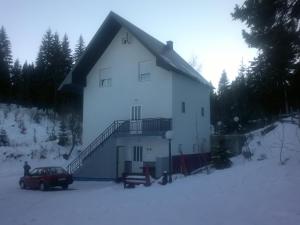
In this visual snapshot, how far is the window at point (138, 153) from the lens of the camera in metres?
26.1

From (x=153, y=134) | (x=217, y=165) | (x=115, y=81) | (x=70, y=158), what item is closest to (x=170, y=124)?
(x=153, y=134)

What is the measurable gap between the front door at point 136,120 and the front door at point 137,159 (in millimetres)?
1657

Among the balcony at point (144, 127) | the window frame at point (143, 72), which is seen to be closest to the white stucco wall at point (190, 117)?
the balcony at point (144, 127)

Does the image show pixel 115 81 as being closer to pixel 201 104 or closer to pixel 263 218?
pixel 201 104

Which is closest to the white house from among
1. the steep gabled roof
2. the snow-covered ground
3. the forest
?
the steep gabled roof

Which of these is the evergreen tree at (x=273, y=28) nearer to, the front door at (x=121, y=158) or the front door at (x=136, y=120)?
the front door at (x=136, y=120)

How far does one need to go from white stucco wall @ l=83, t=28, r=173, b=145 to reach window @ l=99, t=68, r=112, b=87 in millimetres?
317

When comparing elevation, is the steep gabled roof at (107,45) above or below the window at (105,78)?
above

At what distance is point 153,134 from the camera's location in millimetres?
23828

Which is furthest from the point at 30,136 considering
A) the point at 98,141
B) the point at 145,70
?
the point at 145,70

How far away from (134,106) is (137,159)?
13.0ft

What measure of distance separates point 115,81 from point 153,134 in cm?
660

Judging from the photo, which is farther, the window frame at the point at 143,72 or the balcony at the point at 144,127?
the window frame at the point at 143,72

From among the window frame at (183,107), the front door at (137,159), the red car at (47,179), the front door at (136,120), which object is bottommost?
the red car at (47,179)
